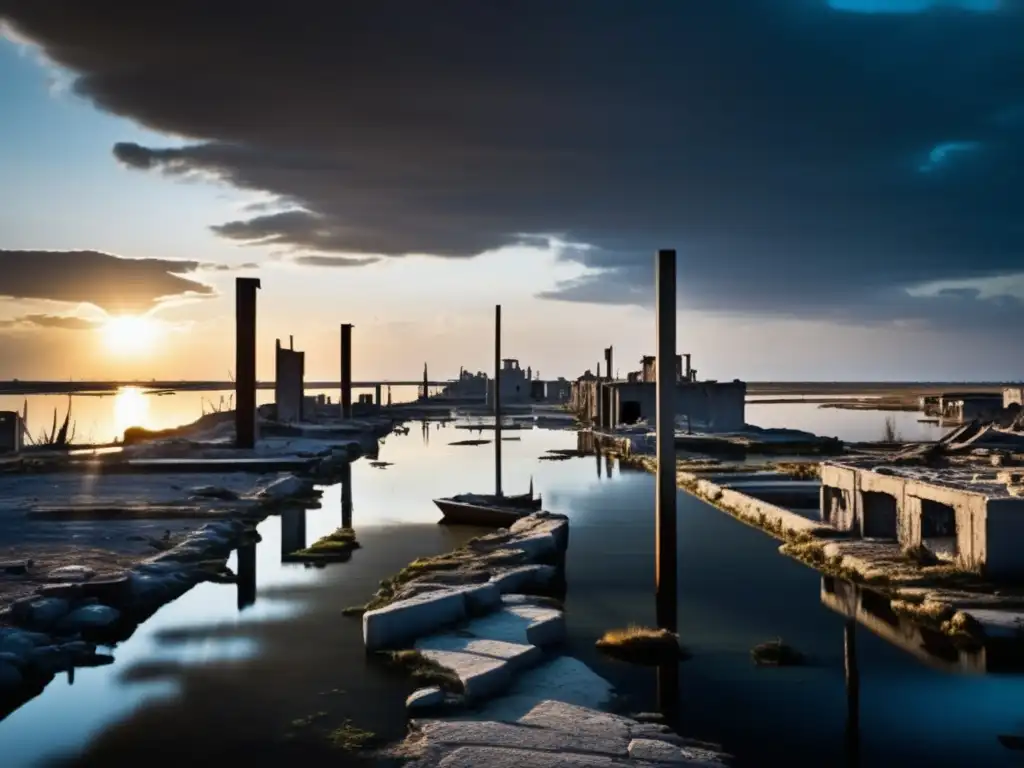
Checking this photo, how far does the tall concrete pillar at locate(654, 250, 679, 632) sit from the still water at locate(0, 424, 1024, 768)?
0.32 m

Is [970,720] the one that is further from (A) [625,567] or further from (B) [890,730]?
(A) [625,567]

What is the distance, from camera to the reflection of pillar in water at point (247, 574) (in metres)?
14.1

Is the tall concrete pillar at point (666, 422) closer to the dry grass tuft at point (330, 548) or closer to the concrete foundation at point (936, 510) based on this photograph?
the concrete foundation at point (936, 510)

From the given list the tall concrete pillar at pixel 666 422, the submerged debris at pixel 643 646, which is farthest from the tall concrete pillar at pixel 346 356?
the submerged debris at pixel 643 646

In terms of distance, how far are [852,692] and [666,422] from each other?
4193mm

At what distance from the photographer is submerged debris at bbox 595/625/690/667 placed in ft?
35.5

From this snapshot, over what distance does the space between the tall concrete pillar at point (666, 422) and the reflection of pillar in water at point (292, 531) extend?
764 cm

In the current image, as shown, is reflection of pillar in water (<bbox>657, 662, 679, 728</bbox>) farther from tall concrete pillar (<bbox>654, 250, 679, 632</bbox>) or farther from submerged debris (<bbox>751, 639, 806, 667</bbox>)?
tall concrete pillar (<bbox>654, 250, 679, 632</bbox>)

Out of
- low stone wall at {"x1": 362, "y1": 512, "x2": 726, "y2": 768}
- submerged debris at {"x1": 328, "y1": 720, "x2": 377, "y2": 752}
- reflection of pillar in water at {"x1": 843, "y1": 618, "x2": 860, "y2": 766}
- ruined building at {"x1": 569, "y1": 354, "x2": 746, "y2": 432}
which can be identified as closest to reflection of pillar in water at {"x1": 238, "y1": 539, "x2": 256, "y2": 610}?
low stone wall at {"x1": 362, "y1": 512, "x2": 726, "y2": 768}

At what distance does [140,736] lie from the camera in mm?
8648

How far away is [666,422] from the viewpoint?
12.6 m

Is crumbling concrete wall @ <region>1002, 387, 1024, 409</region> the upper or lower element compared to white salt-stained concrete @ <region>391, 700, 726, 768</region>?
upper

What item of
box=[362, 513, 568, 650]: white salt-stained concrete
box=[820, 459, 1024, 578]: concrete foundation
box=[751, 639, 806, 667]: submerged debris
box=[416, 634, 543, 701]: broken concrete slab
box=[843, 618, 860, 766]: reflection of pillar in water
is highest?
box=[820, 459, 1024, 578]: concrete foundation

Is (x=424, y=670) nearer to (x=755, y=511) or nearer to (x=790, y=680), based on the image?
(x=790, y=680)
